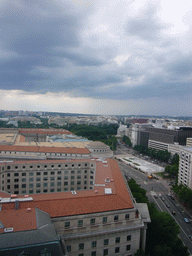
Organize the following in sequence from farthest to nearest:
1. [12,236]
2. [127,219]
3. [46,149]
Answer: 1. [46,149]
2. [127,219]
3. [12,236]

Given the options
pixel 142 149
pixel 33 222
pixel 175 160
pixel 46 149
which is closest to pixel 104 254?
pixel 33 222

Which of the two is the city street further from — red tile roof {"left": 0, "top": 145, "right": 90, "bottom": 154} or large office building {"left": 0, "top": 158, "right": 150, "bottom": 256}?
red tile roof {"left": 0, "top": 145, "right": 90, "bottom": 154}

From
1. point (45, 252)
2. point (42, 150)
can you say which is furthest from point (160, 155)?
point (45, 252)

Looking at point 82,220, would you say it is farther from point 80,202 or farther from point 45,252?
point 45,252

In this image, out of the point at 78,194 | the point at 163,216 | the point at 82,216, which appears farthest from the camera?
the point at 163,216

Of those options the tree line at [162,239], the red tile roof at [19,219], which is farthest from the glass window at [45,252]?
the tree line at [162,239]

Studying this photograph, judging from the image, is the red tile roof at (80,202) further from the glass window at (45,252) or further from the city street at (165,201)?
the city street at (165,201)

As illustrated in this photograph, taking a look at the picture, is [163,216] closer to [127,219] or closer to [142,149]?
[127,219]

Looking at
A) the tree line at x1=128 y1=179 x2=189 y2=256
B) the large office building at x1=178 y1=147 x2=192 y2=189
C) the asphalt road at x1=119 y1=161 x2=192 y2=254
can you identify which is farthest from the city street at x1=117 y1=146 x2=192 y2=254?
the large office building at x1=178 y1=147 x2=192 y2=189
